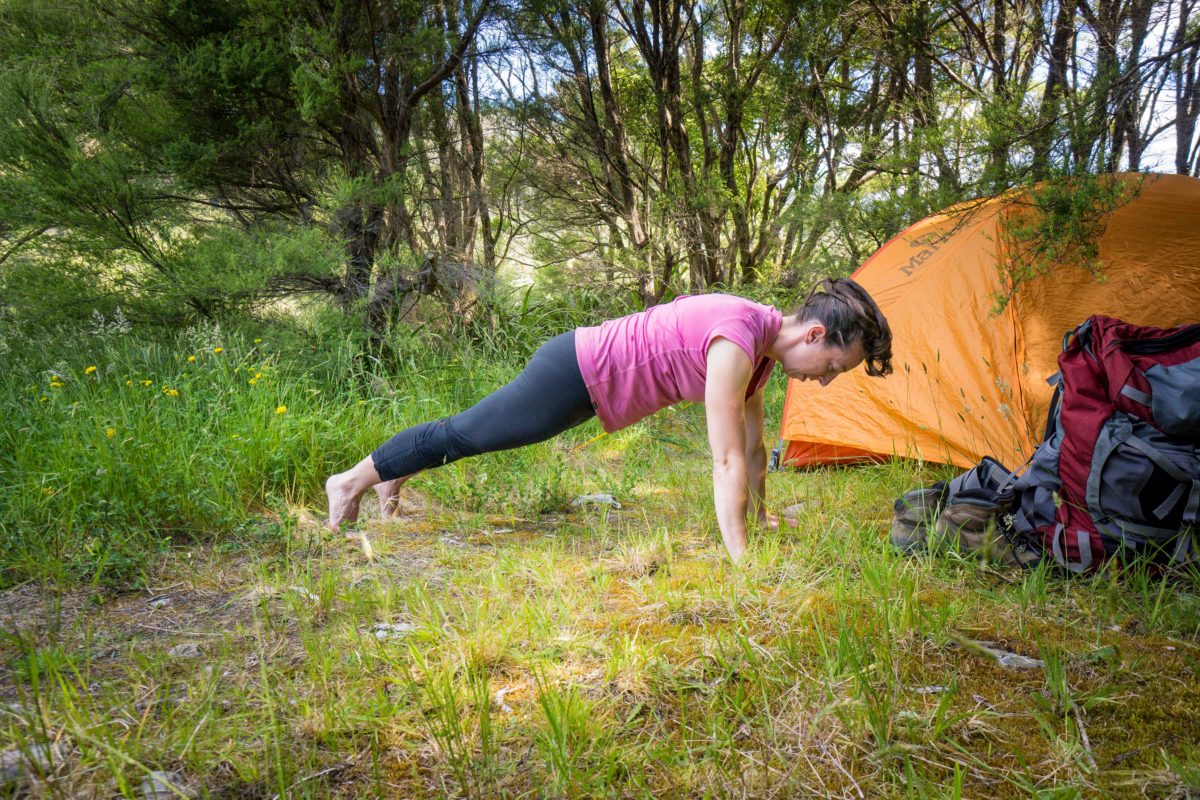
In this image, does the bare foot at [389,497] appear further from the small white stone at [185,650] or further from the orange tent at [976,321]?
the orange tent at [976,321]

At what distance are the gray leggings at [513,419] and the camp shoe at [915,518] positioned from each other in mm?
1207

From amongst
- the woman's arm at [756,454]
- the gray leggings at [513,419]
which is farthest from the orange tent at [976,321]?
the gray leggings at [513,419]

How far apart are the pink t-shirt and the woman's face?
0.10 meters

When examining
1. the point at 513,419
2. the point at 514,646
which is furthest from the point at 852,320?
the point at 514,646

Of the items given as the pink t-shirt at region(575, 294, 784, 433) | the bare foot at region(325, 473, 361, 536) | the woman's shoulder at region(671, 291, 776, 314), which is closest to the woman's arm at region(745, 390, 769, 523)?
the pink t-shirt at region(575, 294, 784, 433)

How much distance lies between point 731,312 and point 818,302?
1.04 feet

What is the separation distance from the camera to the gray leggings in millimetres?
2480

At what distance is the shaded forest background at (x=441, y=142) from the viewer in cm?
402

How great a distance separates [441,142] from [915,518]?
6682 millimetres

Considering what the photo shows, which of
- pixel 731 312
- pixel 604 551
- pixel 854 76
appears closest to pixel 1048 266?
pixel 731 312

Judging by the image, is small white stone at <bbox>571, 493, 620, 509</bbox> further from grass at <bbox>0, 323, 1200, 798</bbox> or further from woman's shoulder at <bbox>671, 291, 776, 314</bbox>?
woman's shoulder at <bbox>671, 291, 776, 314</bbox>

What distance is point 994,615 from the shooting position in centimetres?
196

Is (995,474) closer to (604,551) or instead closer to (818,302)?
(818,302)

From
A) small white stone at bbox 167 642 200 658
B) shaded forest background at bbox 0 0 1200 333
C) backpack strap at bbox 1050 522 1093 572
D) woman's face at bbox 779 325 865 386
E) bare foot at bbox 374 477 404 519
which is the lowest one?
backpack strap at bbox 1050 522 1093 572
